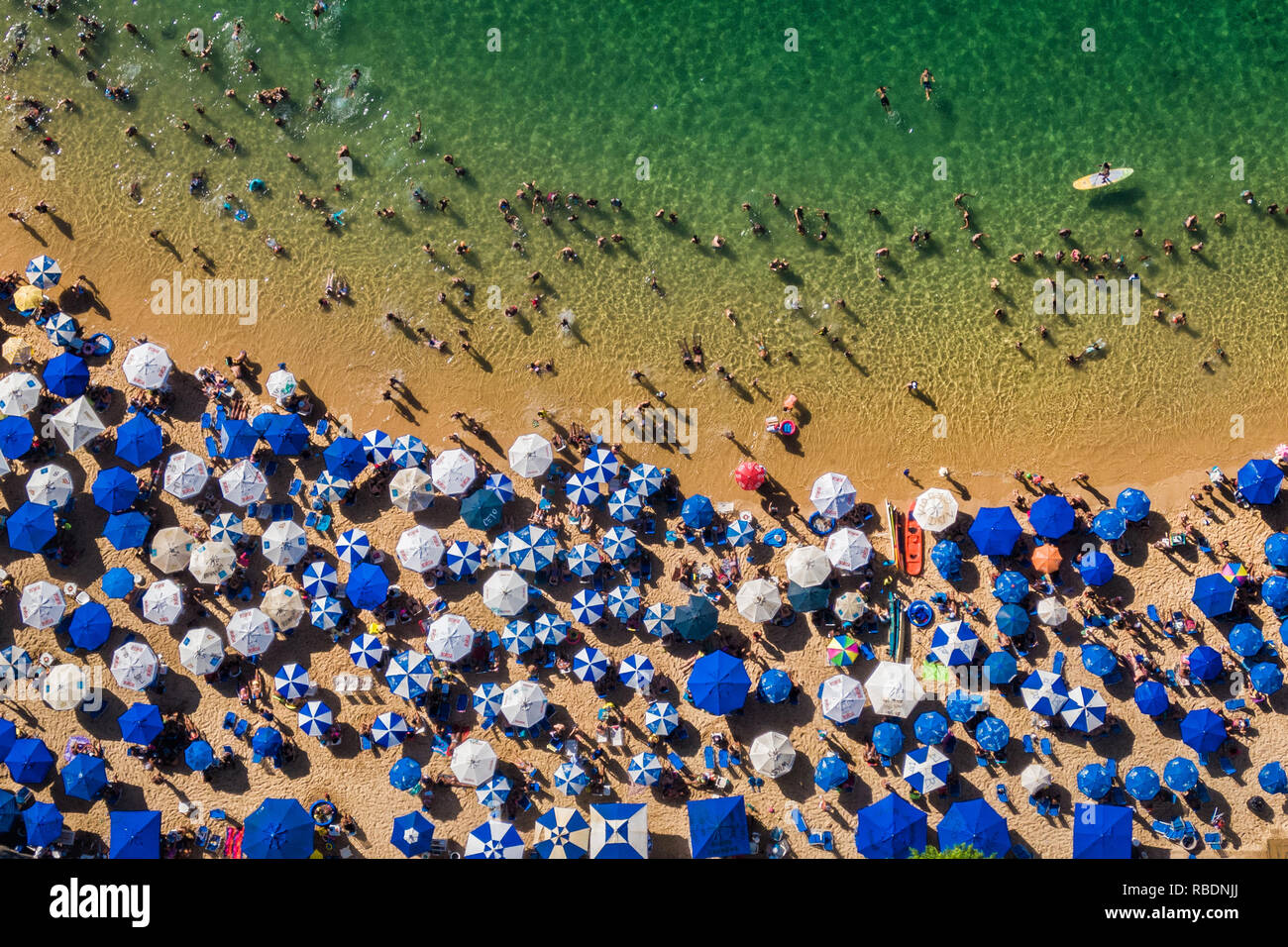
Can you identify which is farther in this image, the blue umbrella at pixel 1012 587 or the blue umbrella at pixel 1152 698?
the blue umbrella at pixel 1012 587

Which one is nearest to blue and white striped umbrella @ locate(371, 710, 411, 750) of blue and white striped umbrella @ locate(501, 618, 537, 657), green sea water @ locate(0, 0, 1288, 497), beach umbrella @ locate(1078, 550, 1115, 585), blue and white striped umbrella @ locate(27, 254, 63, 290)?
blue and white striped umbrella @ locate(501, 618, 537, 657)

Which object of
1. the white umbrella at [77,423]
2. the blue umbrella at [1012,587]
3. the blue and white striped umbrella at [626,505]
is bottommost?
the blue umbrella at [1012,587]

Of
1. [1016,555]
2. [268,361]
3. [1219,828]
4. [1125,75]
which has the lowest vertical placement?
[1219,828]

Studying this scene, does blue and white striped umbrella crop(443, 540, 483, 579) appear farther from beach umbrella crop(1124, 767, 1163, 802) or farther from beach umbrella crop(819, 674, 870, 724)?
beach umbrella crop(1124, 767, 1163, 802)

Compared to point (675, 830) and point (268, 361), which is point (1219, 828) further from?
point (268, 361)

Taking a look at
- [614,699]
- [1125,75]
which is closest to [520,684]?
[614,699]

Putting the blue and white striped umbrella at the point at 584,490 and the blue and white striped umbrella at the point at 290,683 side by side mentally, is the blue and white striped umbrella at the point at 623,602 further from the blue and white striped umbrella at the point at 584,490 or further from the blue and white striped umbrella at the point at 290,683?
the blue and white striped umbrella at the point at 290,683

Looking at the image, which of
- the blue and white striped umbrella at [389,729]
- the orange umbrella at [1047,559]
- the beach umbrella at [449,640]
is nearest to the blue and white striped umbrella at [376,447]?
the beach umbrella at [449,640]

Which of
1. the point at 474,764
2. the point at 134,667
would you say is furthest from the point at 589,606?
the point at 134,667
